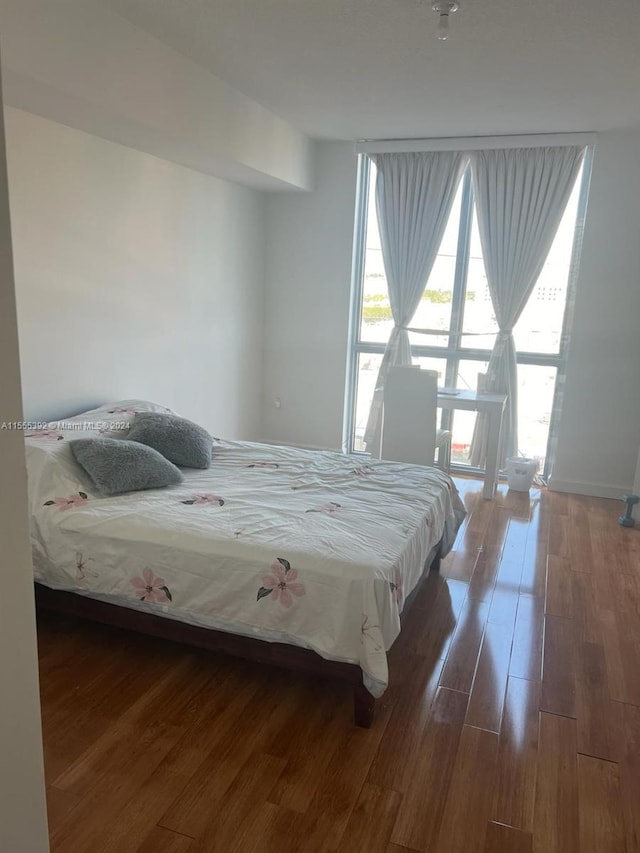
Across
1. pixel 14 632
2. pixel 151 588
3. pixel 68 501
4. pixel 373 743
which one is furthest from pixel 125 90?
pixel 373 743

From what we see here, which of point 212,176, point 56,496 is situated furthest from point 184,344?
point 56,496

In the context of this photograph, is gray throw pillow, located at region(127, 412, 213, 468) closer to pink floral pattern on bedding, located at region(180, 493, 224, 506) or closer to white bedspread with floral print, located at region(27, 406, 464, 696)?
white bedspread with floral print, located at region(27, 406, 464, 696)

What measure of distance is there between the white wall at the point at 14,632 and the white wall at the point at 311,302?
14.2 ft

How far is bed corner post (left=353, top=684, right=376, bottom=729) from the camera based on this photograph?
6.84 ft

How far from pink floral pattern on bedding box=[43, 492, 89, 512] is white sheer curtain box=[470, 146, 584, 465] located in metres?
3.26

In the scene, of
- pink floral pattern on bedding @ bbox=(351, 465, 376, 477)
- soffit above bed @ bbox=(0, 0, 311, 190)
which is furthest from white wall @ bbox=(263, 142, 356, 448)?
pink floral pattern on bedding @ bbox=(351, 465, 376, 477)

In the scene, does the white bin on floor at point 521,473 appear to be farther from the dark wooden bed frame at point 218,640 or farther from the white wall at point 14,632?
the white wall at point 14,632

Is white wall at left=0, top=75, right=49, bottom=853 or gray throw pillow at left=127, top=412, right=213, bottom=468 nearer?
white wall at left=0, top=75, right=49, bottom=853

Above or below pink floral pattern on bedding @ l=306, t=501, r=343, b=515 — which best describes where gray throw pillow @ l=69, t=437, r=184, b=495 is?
above

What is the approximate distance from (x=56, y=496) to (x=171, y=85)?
2045 millimetres

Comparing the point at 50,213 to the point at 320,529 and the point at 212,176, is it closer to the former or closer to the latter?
the point at 212,176

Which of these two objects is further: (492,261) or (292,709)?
(492,261)

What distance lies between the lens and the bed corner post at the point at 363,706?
2.08 metres

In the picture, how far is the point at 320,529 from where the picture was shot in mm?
2396
